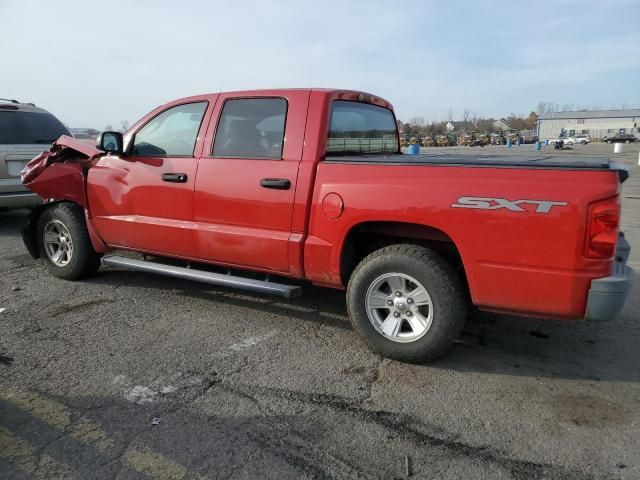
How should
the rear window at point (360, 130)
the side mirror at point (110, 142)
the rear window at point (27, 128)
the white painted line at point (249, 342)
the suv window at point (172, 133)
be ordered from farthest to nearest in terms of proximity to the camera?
the rear window at point (27, 128) < the side mirror at point (110, 142) < the suv window at point (172, 133) < the rear window at point (360, 130) < the white painted line at point (249, 342)

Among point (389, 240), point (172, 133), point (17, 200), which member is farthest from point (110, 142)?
point (17, 200)

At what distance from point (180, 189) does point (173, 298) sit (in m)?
1.16

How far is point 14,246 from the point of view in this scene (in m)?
7.07

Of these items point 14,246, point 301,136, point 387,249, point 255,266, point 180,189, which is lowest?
point 14,246

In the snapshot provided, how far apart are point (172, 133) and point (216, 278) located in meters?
1.43

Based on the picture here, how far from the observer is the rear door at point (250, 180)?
3.93 metres

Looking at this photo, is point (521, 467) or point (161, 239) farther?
point (161, 239)

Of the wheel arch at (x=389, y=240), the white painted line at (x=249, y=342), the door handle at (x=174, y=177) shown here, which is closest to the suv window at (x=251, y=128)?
the door handle at (x=174, y=177)

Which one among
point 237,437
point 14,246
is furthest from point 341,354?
point 14,246

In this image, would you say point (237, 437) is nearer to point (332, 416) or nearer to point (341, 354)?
point (332, 416)

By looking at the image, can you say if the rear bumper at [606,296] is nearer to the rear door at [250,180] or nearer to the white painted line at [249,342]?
the rear door at [250,180]

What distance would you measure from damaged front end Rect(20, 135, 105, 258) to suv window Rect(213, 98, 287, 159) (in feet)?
4.97

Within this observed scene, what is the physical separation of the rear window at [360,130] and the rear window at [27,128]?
234 inches

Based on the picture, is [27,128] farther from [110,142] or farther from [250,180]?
[250,180]
